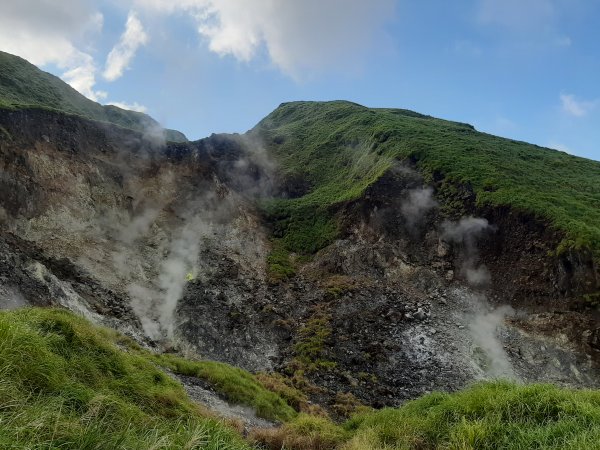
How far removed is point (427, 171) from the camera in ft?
132

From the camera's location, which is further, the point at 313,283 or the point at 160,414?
the point at 313,283

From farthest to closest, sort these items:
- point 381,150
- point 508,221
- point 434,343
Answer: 1. point 381,150
2. point 508,221
3. point 434,343

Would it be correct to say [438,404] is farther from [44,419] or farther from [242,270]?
[242,270]

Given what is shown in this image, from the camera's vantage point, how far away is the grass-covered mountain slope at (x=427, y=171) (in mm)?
33125

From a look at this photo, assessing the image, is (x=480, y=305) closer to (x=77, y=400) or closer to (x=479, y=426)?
(x=479, y=426)

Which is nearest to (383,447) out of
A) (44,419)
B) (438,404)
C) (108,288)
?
(438,404)

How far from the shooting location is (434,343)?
25.6 m

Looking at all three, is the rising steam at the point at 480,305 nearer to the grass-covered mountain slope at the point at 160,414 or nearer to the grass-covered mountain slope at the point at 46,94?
the grass-covered mountain slope at the point at 160,414

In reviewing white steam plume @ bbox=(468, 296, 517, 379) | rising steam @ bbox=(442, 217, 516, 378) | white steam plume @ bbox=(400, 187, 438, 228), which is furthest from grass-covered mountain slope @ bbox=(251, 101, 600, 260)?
white steam plume @ bbox=(468, 296, 517, 379)

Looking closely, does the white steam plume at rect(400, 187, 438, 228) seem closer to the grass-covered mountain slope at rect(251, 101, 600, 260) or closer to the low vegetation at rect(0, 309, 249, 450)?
the grass-covered mountain slope at rect(251, 101, 600, 260)

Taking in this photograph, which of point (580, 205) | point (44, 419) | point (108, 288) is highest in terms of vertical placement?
point (580, 205)

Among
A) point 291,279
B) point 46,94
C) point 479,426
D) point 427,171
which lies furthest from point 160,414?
point 46,94

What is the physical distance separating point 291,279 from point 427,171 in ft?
52.3

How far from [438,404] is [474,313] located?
17.1 m
